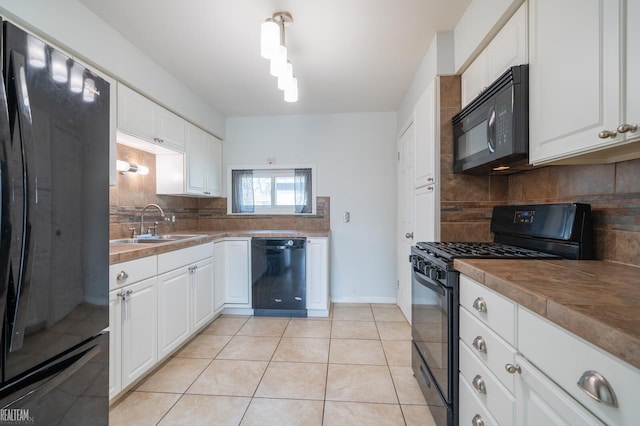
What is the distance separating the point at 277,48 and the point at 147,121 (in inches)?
53.1

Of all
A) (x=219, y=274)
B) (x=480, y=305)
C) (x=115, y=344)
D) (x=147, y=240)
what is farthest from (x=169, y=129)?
(x=480, y=305)

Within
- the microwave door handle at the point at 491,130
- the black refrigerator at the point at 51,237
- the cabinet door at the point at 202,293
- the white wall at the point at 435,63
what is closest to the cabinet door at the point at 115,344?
the black refrigerator at the point at 51,237

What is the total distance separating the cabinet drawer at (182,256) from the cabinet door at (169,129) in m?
1.01

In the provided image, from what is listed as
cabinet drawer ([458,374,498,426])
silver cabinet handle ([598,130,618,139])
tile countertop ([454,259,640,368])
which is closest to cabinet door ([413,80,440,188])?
tile countertop ([454,259,640,368])

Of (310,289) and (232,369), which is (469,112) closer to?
(310,289)

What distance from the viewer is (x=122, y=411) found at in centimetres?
159

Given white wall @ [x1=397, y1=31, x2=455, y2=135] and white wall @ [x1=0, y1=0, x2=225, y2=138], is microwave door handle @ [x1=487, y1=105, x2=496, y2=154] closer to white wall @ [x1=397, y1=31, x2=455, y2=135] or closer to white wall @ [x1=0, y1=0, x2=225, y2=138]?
white wall @ [x1=397, y1=31, x2=455, y2=135]

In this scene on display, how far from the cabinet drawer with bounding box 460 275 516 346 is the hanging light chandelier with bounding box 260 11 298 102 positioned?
1.62 m

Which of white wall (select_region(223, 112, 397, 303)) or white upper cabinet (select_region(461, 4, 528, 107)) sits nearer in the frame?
white upper cabinet (select_region(461, 4, 528, 107))

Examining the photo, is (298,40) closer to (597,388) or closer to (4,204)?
(4,204)

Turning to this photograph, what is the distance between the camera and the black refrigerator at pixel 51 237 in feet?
2.55

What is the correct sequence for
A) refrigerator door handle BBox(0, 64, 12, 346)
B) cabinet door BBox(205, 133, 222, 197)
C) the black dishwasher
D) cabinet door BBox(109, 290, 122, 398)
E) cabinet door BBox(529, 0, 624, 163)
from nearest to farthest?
refrigerator door handle BBox(0, 64, 12, 346)
cabinet door BBox(529, 0, 624, 163)
cabinet door BBox(109, 290, 122, 398)
the black dishwasher
cabinet door BBox(205, 133, 222, 197)

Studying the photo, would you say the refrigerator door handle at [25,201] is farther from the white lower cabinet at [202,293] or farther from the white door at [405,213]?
the white door at [405,213]

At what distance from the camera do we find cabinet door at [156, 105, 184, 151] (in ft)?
7.79
